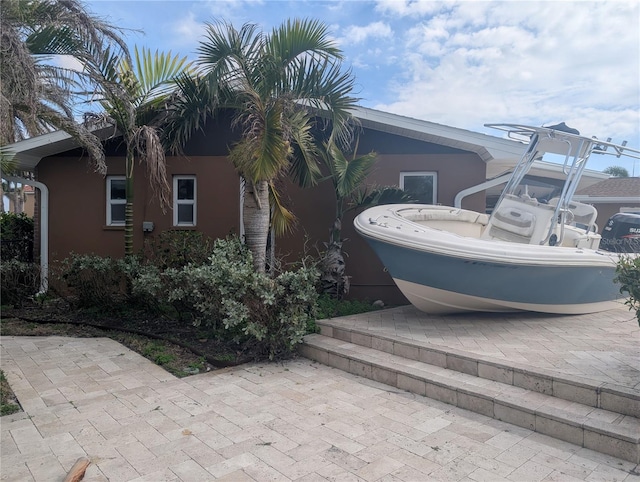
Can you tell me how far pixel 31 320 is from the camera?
280 inches

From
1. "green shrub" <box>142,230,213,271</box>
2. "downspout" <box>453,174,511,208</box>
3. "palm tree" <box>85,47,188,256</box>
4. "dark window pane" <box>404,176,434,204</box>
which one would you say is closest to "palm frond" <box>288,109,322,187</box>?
"green shrub" <box>142,230,213,271</box>

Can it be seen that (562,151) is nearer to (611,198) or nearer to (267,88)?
(267,88)

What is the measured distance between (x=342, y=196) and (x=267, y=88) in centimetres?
219

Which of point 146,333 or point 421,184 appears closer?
point 146,333

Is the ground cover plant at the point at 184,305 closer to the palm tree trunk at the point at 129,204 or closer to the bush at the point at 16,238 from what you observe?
the palm tree trunk at the point at 129,204

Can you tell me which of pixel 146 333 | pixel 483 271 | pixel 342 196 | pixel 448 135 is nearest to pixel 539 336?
pixel 483 271

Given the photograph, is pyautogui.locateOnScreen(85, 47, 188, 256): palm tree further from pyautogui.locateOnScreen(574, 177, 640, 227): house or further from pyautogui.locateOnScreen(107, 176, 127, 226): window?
pyautogui.locateOnScreen(574, 177, 640, 227): house

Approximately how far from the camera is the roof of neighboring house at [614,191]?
17.4 m

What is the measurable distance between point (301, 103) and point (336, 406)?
174 inches

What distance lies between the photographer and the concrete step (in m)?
3.13

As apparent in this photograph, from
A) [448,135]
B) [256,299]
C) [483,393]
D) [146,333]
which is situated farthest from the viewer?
[448,135]

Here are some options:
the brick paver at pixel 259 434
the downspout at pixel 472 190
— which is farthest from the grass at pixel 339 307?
the downspout at pixel 472 190

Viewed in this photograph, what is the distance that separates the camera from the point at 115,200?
29.2 ft

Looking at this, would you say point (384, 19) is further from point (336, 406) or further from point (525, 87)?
point (336, 406)
